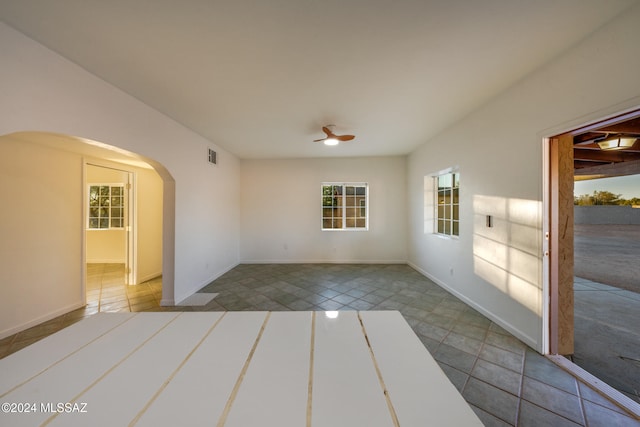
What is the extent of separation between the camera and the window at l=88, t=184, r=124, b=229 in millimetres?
5473

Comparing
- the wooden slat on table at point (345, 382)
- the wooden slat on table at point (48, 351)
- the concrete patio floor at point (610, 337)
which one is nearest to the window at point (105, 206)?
the wooden slat on table at point (48, 351)

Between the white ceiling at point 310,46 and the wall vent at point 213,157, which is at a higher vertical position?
the white ceiling at point 310,46

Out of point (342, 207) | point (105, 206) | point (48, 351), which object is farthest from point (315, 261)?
point (105, 206)

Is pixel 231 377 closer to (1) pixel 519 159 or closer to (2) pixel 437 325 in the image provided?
(2) pixel 437 325

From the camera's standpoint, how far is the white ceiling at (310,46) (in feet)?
4.76

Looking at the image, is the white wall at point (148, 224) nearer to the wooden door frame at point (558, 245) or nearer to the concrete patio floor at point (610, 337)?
the wooden door frame at point (558, 245)

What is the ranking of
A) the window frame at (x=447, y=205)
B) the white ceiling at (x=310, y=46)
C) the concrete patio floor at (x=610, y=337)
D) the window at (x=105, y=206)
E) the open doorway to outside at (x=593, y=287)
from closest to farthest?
the white ceiling at (x=310, y=46) < the concrete patio floor at (x=610, y=337) < the open doorway to outside at (x=593, y=287) < the window frame at (x=447, y=205) < the window at (x=105, y=206)

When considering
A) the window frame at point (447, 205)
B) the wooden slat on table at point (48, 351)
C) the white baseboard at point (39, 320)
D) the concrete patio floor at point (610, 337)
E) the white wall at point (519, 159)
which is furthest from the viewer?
the window frame at point (447, 205)

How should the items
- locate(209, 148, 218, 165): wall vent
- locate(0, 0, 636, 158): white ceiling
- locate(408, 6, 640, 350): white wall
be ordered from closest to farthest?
locate(0, 0, 636, 158): white ceiling, locate(408, 6, 640, 350): white wall, locate(209, 148, 218, 165): wall vent

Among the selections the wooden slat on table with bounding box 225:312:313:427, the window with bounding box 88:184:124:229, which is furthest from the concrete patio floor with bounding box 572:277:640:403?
the window with bounding box 88:184:124:229

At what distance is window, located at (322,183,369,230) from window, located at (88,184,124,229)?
16.8 feet

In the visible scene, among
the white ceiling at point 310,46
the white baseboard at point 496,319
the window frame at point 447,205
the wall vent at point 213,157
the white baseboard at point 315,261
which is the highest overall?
the white ceiling at point 310,46

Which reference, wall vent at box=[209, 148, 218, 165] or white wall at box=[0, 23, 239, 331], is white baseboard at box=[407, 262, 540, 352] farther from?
wall vent at box=[209, 148, 218, 165]

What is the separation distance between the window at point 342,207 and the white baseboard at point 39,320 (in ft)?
14.4
